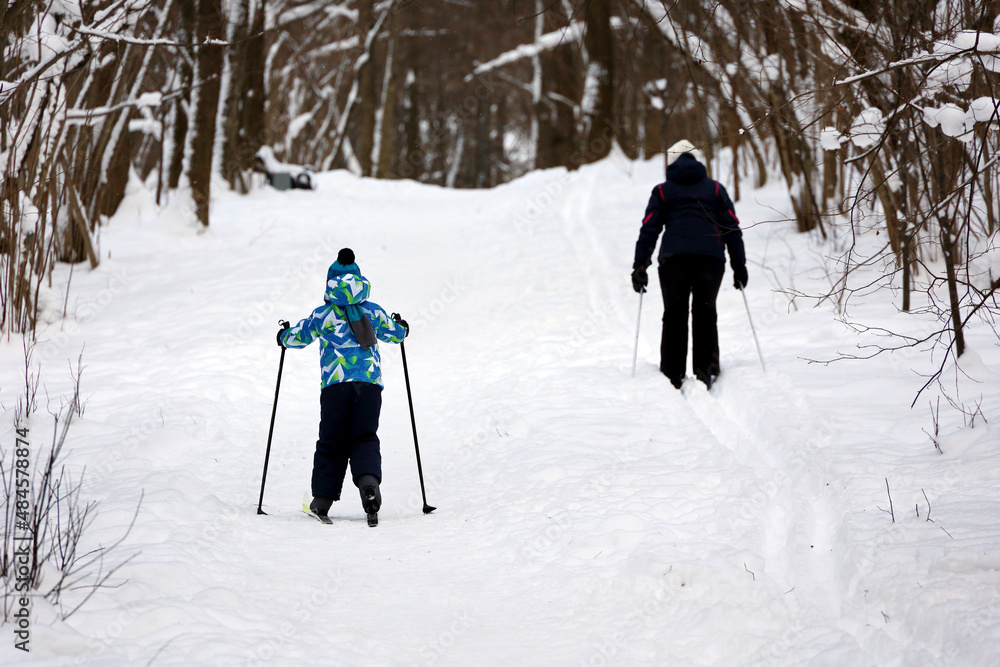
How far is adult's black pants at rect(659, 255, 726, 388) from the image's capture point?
6.42 metres

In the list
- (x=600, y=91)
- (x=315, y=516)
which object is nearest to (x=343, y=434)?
(x=315, y=516)

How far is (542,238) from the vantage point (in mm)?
13523

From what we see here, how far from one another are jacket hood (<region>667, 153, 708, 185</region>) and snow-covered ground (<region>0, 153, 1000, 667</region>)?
154 cm

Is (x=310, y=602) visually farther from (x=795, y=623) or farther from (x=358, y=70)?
(x=358, y=70)

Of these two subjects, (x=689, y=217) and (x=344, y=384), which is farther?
(x=689, y=217)

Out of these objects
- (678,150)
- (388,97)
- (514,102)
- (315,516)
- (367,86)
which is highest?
(514,102)

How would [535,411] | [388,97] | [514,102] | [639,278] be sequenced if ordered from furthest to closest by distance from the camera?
[514,102] → [388,97] → [639,278] → [535,411]

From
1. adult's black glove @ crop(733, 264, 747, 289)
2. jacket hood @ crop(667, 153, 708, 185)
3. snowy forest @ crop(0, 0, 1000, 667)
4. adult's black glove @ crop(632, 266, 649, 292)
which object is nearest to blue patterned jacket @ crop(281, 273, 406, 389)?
snowy forest @ crop(0, 0, 1000, 667)

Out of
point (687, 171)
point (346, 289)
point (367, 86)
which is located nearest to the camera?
point (346, 289)

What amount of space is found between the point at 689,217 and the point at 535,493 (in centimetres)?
278

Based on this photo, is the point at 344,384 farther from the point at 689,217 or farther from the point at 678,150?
the point at 678,150

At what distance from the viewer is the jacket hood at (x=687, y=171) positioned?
21.4 ft

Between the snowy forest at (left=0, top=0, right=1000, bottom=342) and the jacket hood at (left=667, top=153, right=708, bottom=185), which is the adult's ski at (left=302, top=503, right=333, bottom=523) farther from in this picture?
the jacket hood at (left=667, top=153, right=708, bottom=185)

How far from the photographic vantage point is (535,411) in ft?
21.0
